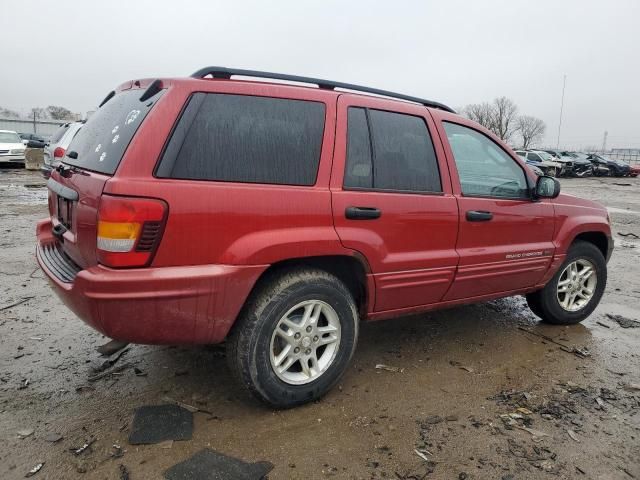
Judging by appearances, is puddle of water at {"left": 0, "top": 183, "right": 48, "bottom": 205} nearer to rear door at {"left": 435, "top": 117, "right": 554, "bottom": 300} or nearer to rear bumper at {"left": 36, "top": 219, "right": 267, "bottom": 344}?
rear bumper at {"left": 36, "top": 219, "right": 267, "bottom": 344}

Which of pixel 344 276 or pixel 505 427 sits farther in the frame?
pixel 344 276

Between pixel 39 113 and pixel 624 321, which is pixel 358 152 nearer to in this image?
pixel 624 321

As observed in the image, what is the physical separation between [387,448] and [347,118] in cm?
189

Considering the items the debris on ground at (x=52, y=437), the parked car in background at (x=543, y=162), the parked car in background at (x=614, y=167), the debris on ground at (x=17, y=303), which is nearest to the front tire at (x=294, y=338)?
the debris on ground at (x=52, y=437)

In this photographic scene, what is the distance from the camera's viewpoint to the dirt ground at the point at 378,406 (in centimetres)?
241

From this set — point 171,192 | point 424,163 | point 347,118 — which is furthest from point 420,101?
point 171,192

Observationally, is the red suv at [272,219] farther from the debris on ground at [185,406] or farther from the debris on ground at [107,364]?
the debris on ground at [107,364]

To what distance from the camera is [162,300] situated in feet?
7.80

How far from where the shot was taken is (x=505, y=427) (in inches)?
108

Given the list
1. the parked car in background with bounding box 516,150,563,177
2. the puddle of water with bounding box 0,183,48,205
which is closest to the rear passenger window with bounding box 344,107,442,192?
the puddle of water with bounding box 0,183,48,205

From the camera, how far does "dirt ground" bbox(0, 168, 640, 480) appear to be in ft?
7.91

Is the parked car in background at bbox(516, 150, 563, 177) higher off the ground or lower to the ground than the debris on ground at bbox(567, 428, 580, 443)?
higher

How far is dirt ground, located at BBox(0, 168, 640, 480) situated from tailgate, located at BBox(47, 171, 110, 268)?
0.91 meters

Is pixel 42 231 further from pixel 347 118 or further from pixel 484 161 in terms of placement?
pixel 484 161
